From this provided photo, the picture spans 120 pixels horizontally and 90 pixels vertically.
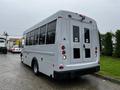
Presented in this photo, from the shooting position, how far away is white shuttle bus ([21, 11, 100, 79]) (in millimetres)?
5148

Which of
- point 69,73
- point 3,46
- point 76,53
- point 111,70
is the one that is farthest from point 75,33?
point 3,46

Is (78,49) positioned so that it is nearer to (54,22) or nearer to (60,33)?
(60,33)

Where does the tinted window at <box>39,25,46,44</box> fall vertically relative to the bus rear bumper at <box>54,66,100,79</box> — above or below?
above

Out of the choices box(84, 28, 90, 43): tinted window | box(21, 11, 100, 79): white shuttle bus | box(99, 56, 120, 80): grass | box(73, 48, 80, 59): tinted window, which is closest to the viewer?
box(21, 11, 100, 79): white shuttle bus

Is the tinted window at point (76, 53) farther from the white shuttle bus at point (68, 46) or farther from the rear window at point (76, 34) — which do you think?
the rear window at point (76, 34)

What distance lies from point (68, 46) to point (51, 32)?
99 cm

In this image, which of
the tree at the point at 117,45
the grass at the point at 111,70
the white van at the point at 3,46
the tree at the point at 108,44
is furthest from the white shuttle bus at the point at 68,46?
the white van at the point at 3,46

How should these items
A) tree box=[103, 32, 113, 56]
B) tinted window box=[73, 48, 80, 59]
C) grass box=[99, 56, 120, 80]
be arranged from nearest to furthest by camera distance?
1. tinted window box=[73, 48, 80, 59]
2. grass box=[99, 56, 120, 80]
3. tree box=[103, 32, 113, 56]

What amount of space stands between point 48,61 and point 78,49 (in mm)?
1327

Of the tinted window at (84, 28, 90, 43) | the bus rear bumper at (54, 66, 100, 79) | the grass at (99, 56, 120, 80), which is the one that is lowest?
the grass at (99, 56, 120, 80)

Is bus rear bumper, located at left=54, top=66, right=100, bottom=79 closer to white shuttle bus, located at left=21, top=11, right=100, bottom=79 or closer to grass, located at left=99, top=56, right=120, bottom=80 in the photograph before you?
white shuttle bus, located at left=21, top=11, right=100, bottom=79

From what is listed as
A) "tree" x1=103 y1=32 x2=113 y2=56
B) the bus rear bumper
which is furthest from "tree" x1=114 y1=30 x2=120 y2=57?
the bus rear bumper

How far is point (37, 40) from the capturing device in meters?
7.31

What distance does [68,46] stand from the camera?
5293 mm
